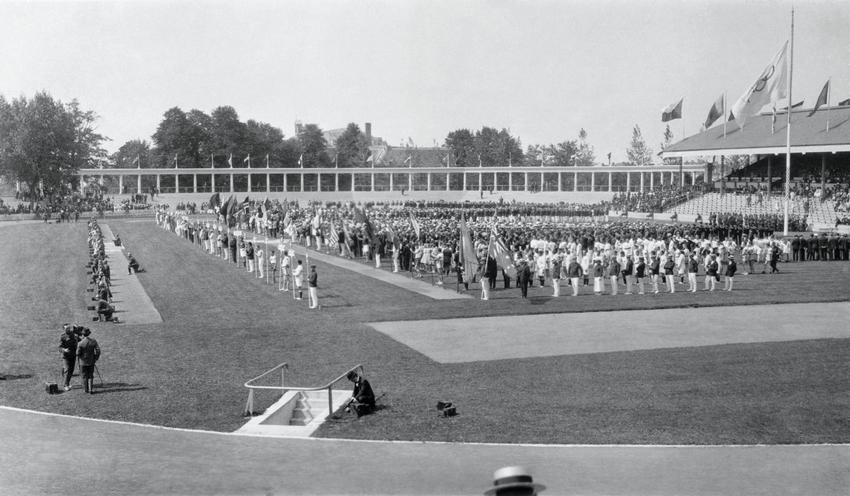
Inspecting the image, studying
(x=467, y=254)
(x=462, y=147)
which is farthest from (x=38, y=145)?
(x=462, y=147)

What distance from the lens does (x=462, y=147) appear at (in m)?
143

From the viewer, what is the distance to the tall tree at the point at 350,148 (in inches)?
5487

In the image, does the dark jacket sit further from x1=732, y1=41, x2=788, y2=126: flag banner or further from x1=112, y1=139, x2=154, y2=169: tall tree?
x1=112, y1=139, x2=154, y2=169: tall tree

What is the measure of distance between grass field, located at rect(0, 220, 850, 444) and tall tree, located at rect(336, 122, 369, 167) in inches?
4378

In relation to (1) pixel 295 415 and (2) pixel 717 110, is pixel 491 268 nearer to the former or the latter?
(1) pixel 295 415

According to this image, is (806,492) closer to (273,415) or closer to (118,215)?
(273,415)

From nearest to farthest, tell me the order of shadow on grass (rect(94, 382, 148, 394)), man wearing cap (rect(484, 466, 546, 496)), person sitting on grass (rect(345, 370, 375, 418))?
man wearing cap (rect(484, 466, 546, 496)) < person sitting on grass (rect(345, 370, 375, 418)) < shadow on grass (rect(94, 382, 148, 394))

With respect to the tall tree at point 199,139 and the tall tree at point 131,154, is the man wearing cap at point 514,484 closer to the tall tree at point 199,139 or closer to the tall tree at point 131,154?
the tall tree at point 199,139

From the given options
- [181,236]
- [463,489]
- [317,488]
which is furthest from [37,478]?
[181,236]

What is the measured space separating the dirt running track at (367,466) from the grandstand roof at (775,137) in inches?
2070

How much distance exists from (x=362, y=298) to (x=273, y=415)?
14175mm

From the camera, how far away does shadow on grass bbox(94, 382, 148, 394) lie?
53.6 feet

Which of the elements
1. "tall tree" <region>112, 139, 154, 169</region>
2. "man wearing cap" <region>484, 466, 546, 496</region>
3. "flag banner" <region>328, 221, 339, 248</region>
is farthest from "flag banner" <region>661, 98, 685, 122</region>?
"tall tree" <region>112, 139, 154, 169</region>

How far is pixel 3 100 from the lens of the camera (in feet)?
239
